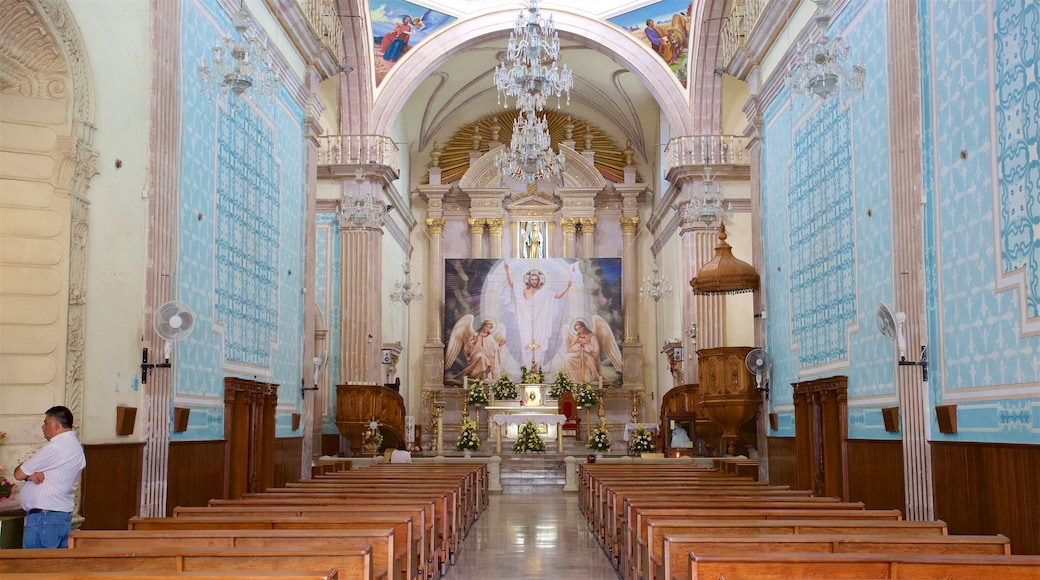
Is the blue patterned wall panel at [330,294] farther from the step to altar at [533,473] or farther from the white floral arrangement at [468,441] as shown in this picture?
the step to altar at [533,473]

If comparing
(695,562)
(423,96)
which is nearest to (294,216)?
(695,562)

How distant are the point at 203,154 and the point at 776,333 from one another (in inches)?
307

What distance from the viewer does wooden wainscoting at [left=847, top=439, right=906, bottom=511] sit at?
30.0 feet

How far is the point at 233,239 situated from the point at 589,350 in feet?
53.1

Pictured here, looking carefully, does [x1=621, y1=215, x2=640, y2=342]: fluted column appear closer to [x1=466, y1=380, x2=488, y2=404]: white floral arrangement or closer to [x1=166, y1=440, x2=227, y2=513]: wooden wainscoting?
[x1=466, y1=380, x2=488, y2=404]: white floral arrangement

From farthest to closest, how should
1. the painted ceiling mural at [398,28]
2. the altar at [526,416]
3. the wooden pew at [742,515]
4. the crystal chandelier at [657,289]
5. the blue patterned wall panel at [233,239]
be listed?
1. the crystal chandelier at [657,289]
2. the altar at [526,416]
3. the painted ceiling mural at [398,28]
4. the blue patterned wall panel at [233,239]
5. the wooden pew at [742,515]

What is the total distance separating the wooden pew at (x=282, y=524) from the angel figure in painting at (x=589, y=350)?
64.1 feet

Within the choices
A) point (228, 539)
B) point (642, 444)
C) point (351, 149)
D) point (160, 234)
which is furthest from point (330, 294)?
point (228, 539)

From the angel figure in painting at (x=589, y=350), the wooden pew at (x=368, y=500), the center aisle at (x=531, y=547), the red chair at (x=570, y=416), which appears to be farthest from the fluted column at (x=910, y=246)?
the angel figure in painting at (x=589, y=350)

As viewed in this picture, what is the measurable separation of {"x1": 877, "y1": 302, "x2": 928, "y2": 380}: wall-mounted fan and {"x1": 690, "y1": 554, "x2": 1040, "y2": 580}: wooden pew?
161 inches

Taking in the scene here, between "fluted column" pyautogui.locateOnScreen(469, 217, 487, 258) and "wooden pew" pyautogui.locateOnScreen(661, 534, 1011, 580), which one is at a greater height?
"fluted column" pyautogui.locateOnScreen(469, 217, 487, 258)

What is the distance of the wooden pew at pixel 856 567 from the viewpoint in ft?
14.7

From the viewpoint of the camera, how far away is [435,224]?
28109 mm

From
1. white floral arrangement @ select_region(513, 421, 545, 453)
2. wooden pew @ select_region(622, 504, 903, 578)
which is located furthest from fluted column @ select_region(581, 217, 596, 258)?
wooden pew @ select_region(622, 504, 903, 578)
